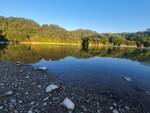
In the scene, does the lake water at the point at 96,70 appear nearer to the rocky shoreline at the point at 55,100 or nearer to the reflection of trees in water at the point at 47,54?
the reflection of trees in water at the point at 47,54

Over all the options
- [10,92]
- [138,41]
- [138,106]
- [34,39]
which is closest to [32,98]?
[10,92]

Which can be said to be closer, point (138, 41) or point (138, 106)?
point (138, 106)

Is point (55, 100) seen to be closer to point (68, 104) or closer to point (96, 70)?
point (68, 104)

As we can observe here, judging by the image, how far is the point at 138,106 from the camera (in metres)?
10.2

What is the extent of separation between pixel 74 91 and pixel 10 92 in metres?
3.93

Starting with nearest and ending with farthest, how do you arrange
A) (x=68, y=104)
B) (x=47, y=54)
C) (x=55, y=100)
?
(x=68, y=104), (x=55, y=100), (x=47, y=54)

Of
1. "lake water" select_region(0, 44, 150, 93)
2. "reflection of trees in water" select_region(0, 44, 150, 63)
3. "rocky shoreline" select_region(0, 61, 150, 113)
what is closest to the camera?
"rocky shoreline" select_region(0, 61, 150, 113)

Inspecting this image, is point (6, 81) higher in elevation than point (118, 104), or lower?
higher

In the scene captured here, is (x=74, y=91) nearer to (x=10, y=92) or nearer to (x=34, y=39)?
(x=10, y=92)

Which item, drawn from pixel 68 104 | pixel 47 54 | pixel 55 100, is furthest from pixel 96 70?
pixel 47 54

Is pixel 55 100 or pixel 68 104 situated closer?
pixel 68 104

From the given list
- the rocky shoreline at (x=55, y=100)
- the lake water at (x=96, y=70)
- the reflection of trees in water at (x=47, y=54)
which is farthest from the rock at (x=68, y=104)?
the reflection of trees in water at (x=47, y=54)

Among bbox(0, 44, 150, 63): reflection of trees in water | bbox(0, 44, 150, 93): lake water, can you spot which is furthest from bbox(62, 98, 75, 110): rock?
bbox(0, 44, 150, 63): reflection of trees in water

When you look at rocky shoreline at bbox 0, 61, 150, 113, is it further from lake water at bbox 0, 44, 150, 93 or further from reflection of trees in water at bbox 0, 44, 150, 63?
reflection of trees in water at bbox 0, 44, 150, 63
